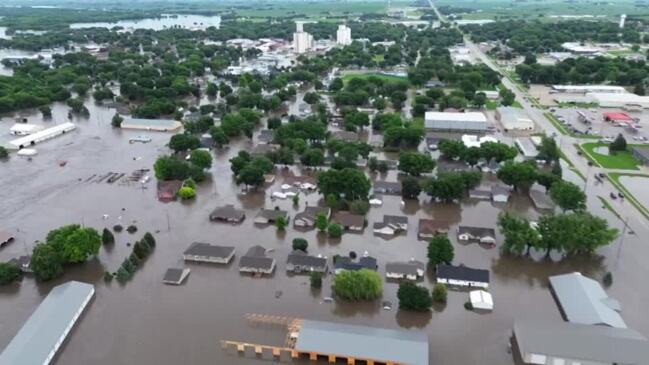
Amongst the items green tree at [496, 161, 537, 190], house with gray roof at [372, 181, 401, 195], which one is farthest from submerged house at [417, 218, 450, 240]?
green tree at [496, 161, 537, 190]

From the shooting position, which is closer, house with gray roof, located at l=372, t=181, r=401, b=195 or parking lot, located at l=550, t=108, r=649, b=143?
house with gray roof, located at l=372, t=181, r=401, b=195

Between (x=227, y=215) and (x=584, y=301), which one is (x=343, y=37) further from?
(x=584, y=301)

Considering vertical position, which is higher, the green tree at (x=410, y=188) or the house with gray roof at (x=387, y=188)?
the green tree at (x=410, y=188)

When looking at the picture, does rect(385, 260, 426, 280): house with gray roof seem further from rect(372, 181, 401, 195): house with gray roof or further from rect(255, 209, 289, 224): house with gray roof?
rect(372, 181, 401, 195): house with gray roof

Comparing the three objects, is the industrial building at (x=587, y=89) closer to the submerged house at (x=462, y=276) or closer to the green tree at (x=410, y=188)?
the green tree at (x=410, y=188)

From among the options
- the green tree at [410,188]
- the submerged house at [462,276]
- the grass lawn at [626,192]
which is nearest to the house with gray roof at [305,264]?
the submerged house at [462,276]
